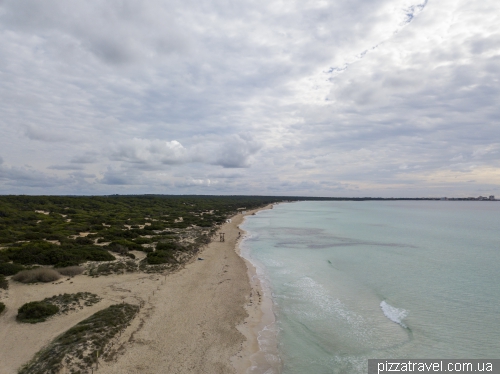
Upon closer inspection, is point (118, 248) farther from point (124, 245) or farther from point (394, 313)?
point (394, 313)

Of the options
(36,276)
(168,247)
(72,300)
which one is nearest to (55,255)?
(36,276)

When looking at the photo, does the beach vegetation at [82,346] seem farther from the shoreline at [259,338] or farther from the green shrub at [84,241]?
the green shrub at [84,241]

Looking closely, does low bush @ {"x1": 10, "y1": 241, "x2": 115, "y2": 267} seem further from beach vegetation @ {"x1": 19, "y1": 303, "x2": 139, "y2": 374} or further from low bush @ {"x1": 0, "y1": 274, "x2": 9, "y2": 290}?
beach vegetation @ {"x1": 19, "y1": 303, "x2": 139, "y2": 374}

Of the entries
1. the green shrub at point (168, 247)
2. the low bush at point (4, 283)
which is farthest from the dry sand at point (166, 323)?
the green shrub at point (168, 247)

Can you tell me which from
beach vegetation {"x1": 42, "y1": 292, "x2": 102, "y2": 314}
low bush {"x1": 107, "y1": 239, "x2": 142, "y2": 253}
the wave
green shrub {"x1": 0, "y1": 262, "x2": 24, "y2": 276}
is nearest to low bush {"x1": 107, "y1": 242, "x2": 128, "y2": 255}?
low bush {"x1": 107, "y1": 239, "x2": 142, "y2": 253}

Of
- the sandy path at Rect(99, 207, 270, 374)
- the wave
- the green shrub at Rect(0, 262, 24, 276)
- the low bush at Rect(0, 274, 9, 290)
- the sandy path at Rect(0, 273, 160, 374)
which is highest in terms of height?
the green shrub at Rect(0, 262, 24, 276)

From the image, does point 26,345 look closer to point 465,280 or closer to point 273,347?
point 273,347
